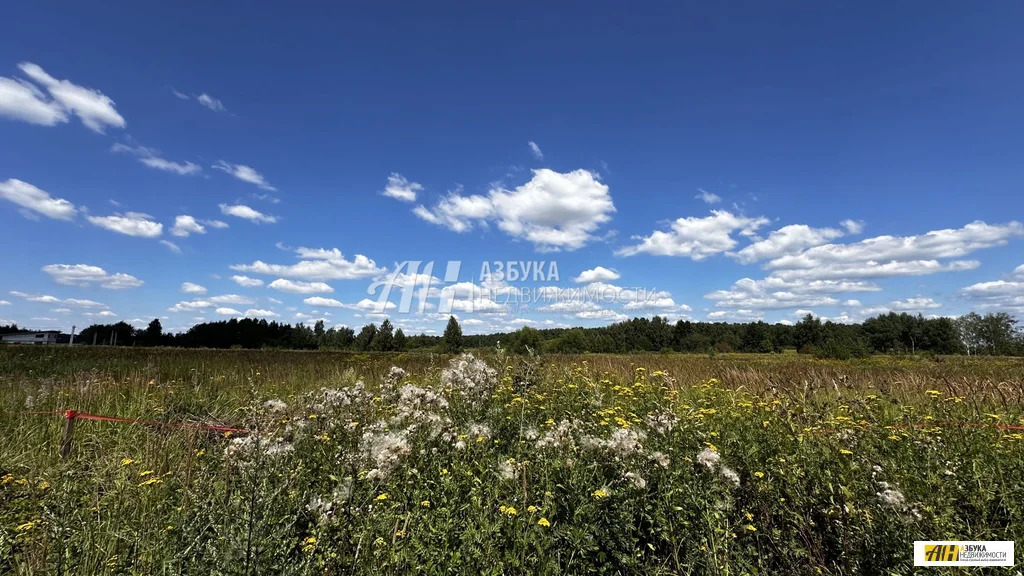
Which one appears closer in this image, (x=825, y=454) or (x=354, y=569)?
(x=354, y=569)

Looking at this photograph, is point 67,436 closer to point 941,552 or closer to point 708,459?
point 708,459

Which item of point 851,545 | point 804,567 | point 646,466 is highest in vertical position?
point 646,466

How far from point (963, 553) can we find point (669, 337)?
348ft

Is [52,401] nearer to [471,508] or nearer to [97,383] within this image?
[97,383]

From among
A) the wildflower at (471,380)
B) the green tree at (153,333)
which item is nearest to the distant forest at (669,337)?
the green tree at (153,333)

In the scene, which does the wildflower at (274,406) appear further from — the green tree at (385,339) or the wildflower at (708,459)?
the green tree at (385,339)

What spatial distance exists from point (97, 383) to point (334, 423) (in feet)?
23.0

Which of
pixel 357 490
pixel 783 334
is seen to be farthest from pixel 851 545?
pixel 783 334

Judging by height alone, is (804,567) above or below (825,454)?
below

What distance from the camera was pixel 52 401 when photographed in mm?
6852

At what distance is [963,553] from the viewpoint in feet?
8.27

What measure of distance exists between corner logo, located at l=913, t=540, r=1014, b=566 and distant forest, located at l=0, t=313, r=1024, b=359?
2960 cm

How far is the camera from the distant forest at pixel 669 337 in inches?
1801

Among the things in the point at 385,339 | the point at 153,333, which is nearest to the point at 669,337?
the point at 385,339
